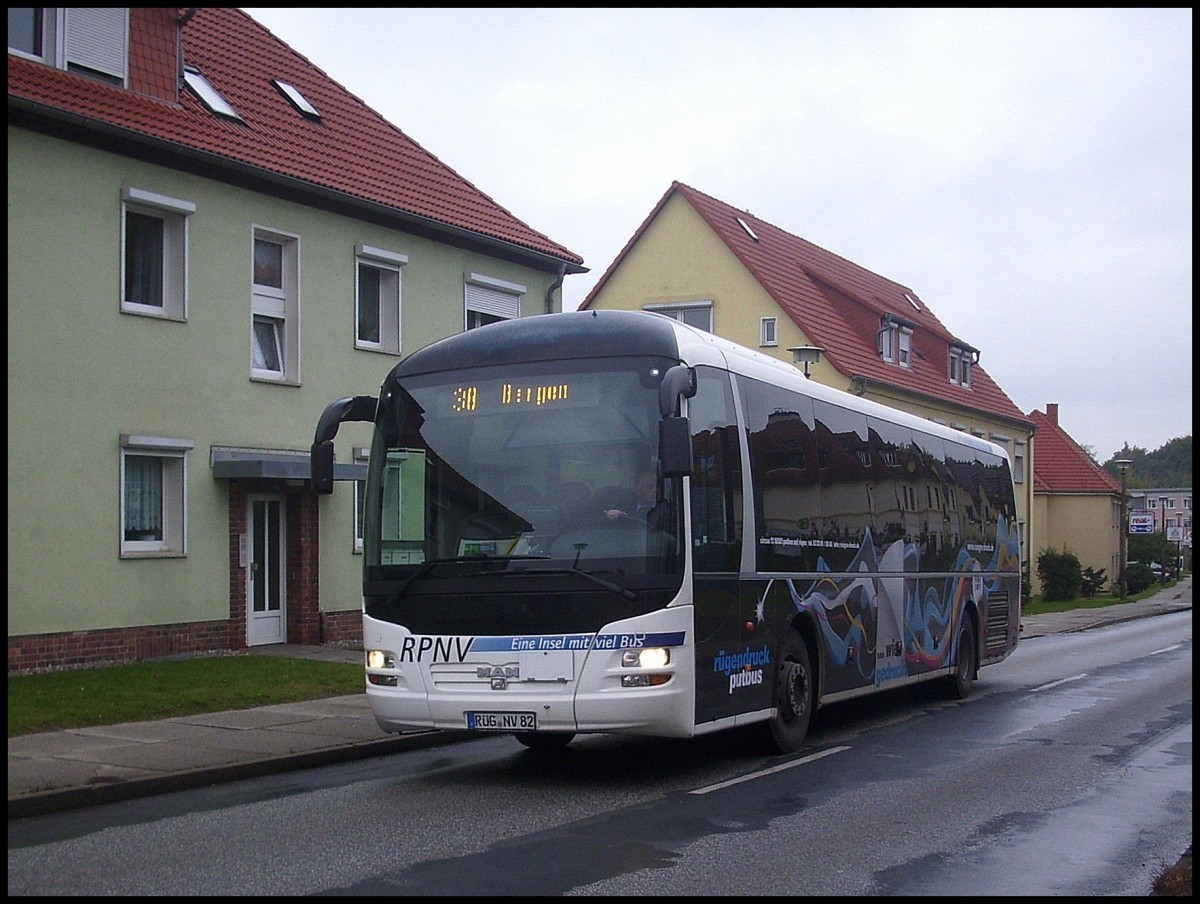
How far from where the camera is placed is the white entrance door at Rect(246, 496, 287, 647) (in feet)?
67.6

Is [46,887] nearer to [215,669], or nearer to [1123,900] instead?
[1123,900]

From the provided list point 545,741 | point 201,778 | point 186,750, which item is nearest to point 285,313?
point 545,741

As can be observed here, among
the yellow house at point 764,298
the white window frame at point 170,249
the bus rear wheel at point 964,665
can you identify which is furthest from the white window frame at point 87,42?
the yellow house at point 764,298

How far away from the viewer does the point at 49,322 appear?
17281 mm

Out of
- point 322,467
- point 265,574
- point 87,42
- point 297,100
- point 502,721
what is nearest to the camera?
point 502,721

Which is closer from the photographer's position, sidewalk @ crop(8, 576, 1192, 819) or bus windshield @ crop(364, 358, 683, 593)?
sidewalk @ crop(8, 576, 1192, 819)

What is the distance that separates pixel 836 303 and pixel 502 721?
123 ft

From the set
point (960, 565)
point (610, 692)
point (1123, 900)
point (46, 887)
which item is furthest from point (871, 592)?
point (46, 887)

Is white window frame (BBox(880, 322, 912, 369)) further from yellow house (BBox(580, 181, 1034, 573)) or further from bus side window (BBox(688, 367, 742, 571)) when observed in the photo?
bus side window (BBox(688, 367, 742, 571))

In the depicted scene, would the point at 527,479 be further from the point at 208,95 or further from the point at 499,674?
the point at 208,95

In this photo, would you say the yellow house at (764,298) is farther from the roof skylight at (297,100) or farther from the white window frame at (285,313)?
the white window frame at (285,313)

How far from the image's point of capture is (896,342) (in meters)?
46.8

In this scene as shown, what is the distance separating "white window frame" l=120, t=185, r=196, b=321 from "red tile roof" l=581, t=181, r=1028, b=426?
930 inches

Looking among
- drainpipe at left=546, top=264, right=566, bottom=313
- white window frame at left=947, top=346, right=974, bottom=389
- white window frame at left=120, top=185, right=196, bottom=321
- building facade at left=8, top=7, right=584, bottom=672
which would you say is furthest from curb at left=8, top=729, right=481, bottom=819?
white window frame at left=947, top=346, right=974, bottom=389
